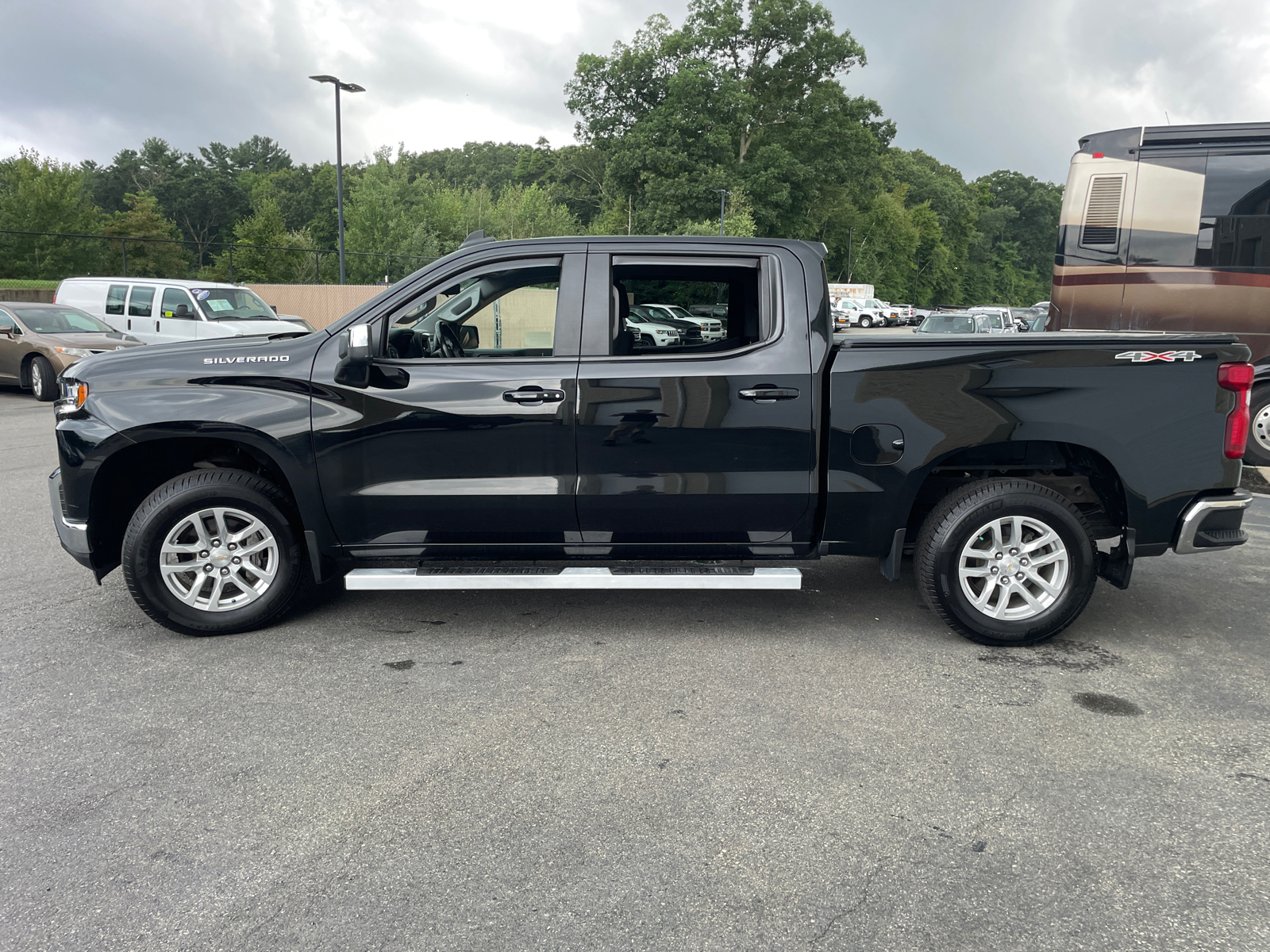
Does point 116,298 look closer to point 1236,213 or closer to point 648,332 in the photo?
point 648,332

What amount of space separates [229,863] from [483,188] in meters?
49.7

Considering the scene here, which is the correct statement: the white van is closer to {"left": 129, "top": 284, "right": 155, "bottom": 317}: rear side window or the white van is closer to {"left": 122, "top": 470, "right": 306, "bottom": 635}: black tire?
{"left": 129, "top": 284, "right": 155, "bottom": 317}: rear side window

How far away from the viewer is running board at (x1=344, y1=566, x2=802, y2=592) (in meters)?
4.51

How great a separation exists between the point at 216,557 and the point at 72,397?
1.04 meters

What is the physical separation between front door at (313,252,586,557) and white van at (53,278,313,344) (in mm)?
14374

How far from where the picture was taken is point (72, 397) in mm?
4645

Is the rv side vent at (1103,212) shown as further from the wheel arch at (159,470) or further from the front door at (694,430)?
the wheel arch at (159,470)

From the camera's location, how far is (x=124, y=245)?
101 feet

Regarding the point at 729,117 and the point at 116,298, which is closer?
the point at 116,298

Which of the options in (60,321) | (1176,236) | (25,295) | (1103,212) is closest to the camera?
(1176,236)

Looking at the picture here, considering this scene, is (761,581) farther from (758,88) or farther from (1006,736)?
(758,88)

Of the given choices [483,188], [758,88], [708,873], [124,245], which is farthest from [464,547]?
[758,88]

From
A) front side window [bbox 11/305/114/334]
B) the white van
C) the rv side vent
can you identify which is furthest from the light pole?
the rv side vent

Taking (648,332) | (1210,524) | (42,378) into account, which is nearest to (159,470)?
(648,332)
